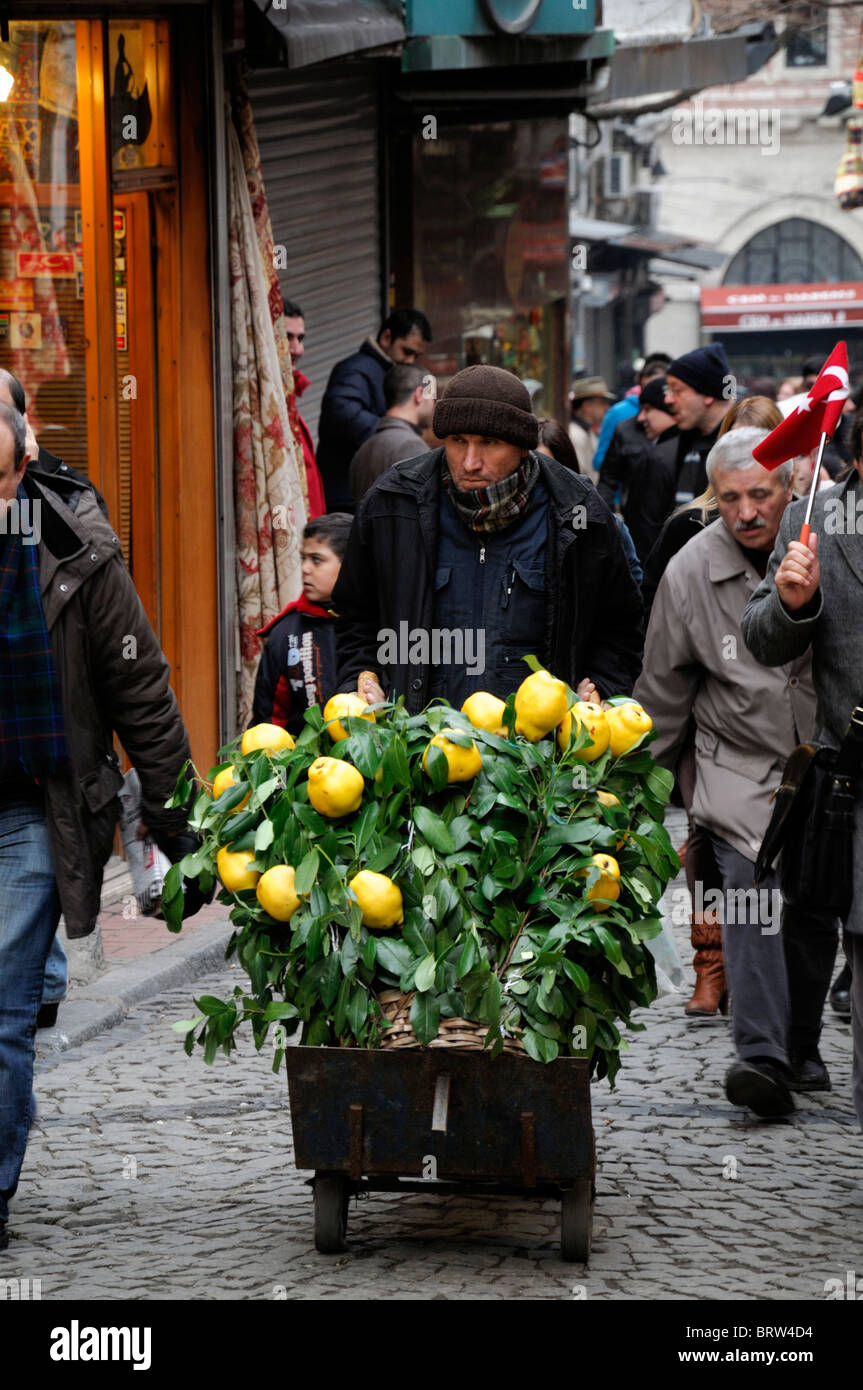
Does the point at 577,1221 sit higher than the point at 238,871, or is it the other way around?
the point at 238,871

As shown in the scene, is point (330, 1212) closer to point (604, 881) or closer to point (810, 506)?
point (604, 881)

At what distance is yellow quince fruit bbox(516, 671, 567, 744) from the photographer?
14.9 ft

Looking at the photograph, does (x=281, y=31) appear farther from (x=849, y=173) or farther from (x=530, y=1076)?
(x=849, y=173)

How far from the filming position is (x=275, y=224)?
1151 cm

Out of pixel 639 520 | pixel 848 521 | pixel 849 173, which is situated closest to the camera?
pixel 848 521

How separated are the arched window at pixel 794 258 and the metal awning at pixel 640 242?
8497 millimetres

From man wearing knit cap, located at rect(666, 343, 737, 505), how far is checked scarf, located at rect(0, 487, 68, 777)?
452 centimetres

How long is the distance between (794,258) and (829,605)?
46.2 m

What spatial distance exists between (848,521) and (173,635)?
5.11 m

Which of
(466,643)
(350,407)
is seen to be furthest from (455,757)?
(350,407)

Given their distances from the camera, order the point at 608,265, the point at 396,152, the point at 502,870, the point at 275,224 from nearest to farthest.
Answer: the point at 502,870 → the point at 275,224 → the point at 396,152 → the point at 608,265

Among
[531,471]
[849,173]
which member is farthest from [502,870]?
[849,173]

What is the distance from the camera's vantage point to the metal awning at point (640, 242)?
33.6m

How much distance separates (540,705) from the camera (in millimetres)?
4543
